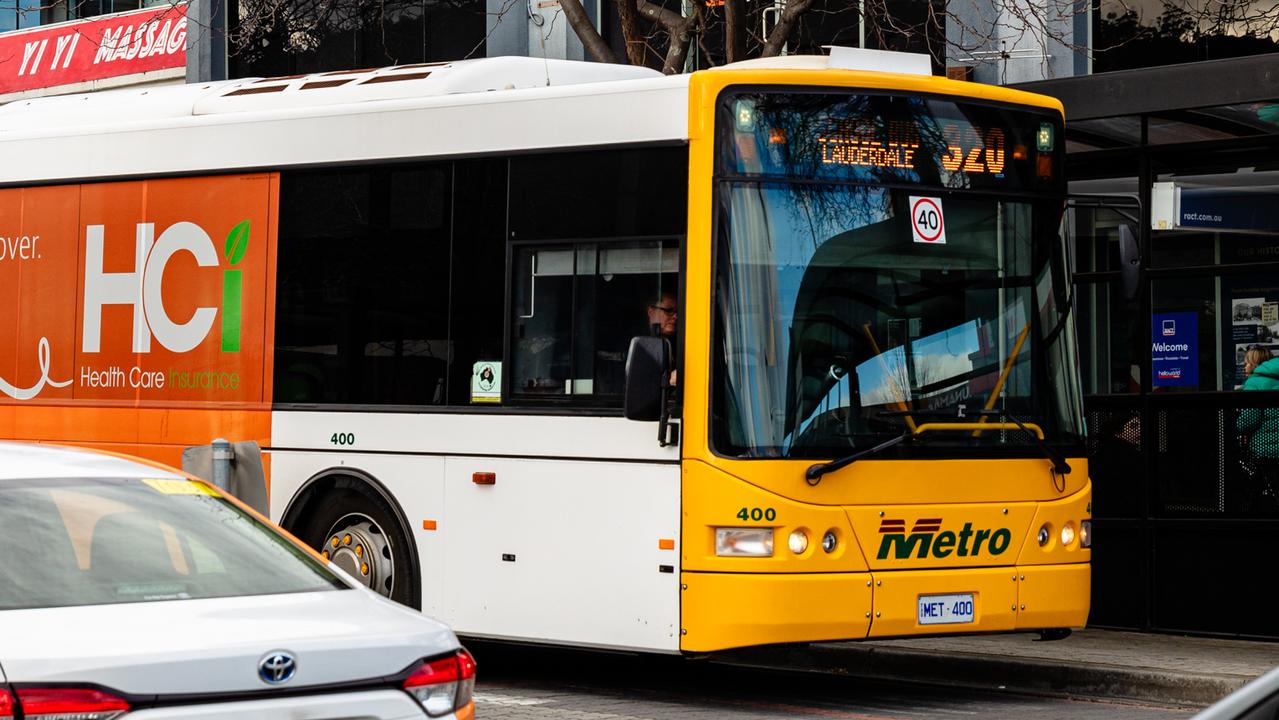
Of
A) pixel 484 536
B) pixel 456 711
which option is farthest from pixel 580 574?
pixel 456 711

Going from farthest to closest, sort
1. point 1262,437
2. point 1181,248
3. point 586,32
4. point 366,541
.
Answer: point 586,32
point 1181,248
point 1262,437
point 366,541

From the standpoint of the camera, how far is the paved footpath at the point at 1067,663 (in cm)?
1106

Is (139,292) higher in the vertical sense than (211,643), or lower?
higher

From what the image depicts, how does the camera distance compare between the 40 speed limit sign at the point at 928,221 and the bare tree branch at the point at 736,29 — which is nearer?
the 40 speed limit sign at the point at 928,221

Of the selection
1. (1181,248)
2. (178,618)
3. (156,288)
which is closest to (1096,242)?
(1181,248)

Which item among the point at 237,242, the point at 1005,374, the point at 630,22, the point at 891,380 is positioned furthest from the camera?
the point at 630,22

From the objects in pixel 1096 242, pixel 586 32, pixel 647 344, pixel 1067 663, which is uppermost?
pixel 586 32

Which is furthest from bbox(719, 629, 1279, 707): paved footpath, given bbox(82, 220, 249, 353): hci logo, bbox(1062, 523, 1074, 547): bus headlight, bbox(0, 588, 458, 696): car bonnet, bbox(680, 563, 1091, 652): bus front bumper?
bbox(0, 588, 458, 696): car bonnet

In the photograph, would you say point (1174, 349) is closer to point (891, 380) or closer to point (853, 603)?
point (891, 380)

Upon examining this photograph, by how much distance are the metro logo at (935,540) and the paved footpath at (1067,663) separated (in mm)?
910

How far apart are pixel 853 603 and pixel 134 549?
495 centimetres

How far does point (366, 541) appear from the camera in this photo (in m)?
Answer: 11.1

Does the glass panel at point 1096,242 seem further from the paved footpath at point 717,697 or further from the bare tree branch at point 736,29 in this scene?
the paved footpath at point 717,697

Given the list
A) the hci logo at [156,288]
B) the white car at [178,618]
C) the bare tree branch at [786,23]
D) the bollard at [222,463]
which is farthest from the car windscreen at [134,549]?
the bare tree branch at [786,23]
